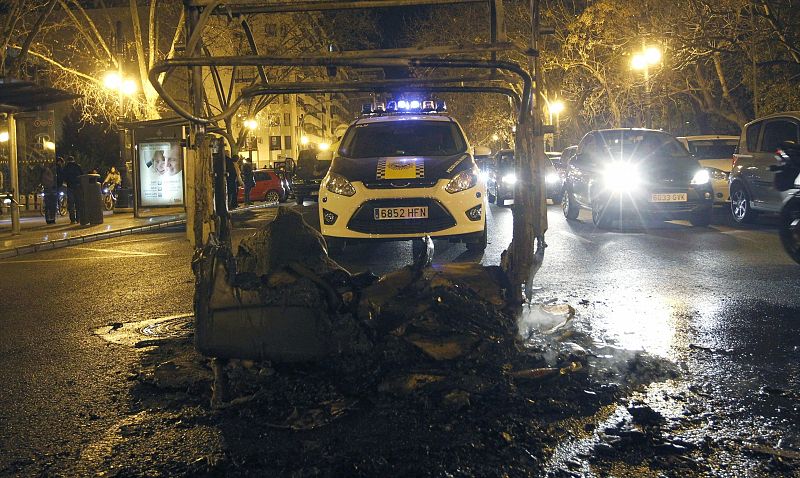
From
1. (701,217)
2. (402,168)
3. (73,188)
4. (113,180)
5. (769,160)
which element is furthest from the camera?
(113,180)

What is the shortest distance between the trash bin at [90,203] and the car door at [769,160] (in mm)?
15504

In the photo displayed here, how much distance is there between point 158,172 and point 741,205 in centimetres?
1763

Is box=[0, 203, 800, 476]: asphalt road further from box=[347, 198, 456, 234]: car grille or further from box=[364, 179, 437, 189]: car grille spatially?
box=[364, 179, 437, 189]: car grille

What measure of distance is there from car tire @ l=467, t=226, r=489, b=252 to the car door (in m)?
6.39

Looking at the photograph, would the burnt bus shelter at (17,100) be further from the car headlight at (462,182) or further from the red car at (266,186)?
the red car at (266,186)

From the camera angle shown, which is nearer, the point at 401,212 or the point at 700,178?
the point at 401,212

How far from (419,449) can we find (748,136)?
13.4m

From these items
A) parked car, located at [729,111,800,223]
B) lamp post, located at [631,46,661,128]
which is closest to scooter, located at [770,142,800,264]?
parked car, located at [729,111,800,223]

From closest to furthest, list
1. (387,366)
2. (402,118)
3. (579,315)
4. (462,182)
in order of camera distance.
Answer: (387,366), (579,315), (462,182), (402,118)

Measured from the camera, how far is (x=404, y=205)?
8.80 m

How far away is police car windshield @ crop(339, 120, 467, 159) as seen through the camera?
9.87m

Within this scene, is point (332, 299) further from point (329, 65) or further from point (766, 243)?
point (766, 243)

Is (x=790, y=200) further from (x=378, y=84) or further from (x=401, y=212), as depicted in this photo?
(x=378, y=84)

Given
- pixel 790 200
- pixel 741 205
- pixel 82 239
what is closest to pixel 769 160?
pixel 741 205
